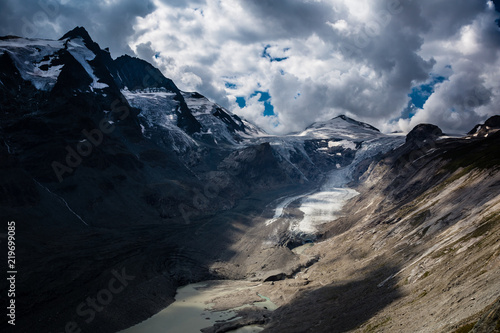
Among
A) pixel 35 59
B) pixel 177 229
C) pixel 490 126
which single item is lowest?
pixel 177 229

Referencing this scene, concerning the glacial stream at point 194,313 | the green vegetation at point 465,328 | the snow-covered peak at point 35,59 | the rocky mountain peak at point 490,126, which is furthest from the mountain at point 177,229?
the glacial stream at point 194,313

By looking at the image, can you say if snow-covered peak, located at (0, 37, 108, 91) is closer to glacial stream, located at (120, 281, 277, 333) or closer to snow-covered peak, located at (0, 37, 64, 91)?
snow-covered peak, located at (0, 37, 64, 91)

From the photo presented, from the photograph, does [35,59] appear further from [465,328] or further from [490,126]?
[490,126]

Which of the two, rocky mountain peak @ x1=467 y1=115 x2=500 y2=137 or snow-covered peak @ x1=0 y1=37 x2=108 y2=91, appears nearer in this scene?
snow-covered peak @ x1=0 y1=37 x2=108 y2=91

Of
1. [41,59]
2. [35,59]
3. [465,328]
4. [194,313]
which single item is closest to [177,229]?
[194,313]

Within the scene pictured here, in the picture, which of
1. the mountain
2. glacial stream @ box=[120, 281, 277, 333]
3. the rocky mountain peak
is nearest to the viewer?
the mountain

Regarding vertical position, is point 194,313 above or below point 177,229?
below

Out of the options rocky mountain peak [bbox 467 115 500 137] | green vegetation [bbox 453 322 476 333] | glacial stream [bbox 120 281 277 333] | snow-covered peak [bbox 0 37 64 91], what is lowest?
green vegetation [bbox 453 322 476 333]

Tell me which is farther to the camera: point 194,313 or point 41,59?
point 41,59

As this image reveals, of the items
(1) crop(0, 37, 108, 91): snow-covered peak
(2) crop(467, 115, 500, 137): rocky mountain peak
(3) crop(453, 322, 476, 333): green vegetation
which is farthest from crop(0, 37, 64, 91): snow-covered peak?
(2) crop(467, 115, 500, 137): rocky mountain peak
